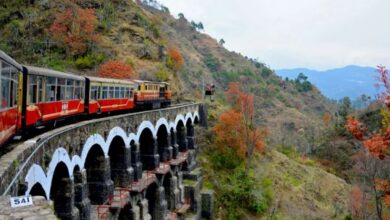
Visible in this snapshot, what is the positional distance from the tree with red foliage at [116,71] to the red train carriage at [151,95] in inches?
284

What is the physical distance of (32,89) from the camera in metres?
13.5

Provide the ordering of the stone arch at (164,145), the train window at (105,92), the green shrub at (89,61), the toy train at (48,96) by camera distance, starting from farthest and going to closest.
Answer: the green shrub at (89,61), the stone arch at (164,145), the train window at (105,92), the toy train at (48,96)

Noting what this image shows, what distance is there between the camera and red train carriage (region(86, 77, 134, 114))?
20.8 meters

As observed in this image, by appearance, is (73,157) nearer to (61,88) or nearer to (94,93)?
(61,88)

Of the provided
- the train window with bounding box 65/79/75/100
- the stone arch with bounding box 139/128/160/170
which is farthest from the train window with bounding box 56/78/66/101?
the stone arch with bounding box 139/128/160/170

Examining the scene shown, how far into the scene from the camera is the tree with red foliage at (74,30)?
49037 millimetres

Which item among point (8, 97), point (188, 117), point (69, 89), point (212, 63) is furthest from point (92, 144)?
point (212, 63)

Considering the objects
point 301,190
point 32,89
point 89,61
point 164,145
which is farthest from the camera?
point 89,61

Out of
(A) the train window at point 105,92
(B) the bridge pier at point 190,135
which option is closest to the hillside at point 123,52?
(B) the bridge pier at point 190,135

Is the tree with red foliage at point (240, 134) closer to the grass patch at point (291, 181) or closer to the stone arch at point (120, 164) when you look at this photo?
the grass patch at point (291, 181)

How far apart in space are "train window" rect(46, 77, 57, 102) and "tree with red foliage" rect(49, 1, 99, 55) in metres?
34.6

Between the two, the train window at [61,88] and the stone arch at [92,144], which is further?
the train window at [61,88]

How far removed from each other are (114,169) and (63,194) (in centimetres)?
737

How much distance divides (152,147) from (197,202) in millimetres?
7609
